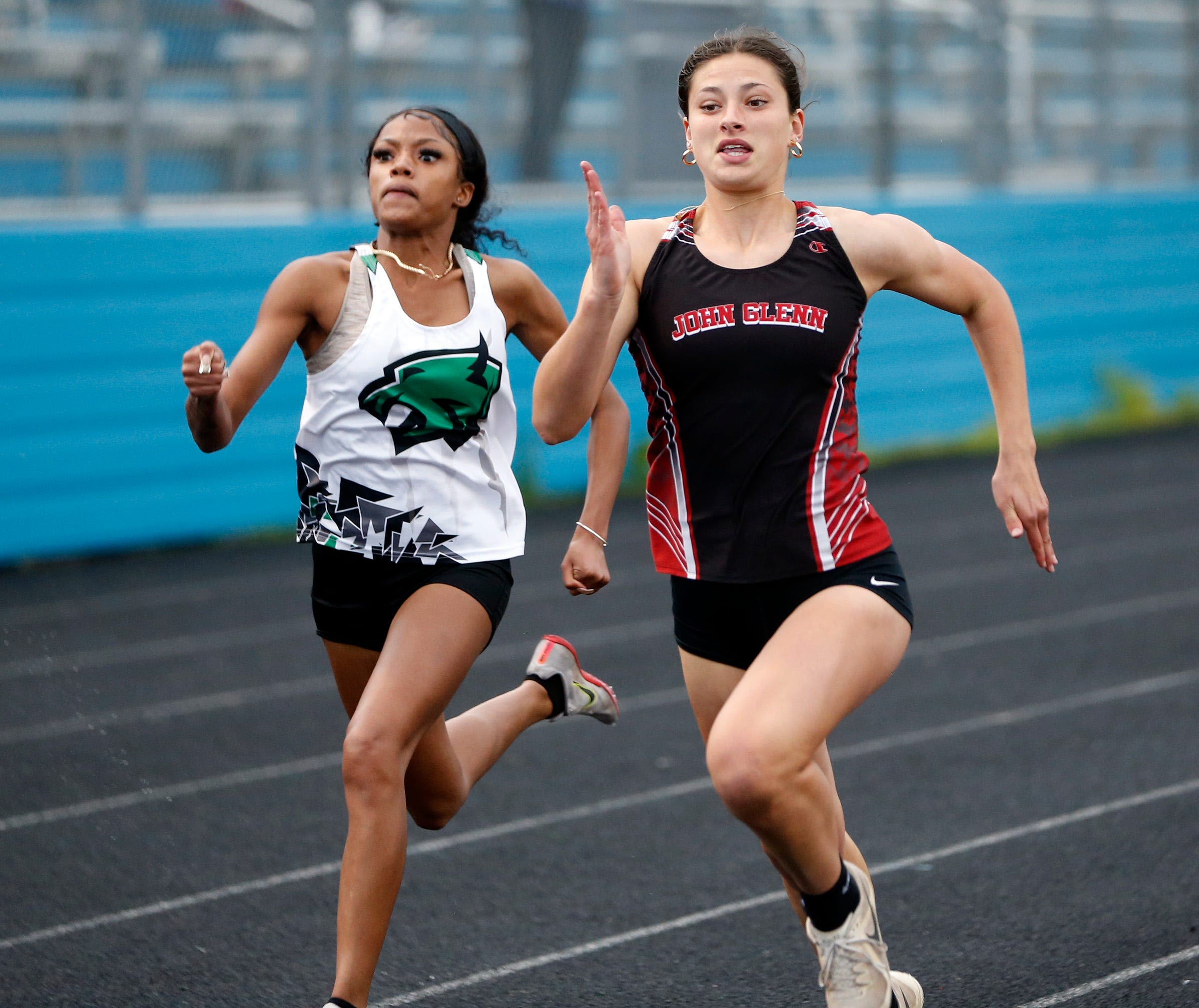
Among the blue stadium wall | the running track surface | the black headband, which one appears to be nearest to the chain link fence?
the blue stadium wall

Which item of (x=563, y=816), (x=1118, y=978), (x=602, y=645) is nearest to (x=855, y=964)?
(x=1118, y=978)

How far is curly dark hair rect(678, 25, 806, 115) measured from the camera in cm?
330

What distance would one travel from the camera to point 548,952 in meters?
3.97

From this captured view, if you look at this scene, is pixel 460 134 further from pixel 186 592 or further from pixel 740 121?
pixel 186 592

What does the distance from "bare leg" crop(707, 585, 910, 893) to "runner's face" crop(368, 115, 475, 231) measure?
4.32ft

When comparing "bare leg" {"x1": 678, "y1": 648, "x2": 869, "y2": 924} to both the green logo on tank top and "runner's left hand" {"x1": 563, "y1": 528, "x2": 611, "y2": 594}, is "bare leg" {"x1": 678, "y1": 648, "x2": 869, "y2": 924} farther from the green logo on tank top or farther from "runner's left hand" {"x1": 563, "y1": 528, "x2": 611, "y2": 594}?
the green logo on tank top

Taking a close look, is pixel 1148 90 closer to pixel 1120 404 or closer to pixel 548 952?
pixel 1120 404

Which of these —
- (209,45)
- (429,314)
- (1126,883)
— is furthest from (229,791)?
(209,45)

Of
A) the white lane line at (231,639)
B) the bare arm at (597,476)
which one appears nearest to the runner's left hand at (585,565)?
the bare arm at (597,476)

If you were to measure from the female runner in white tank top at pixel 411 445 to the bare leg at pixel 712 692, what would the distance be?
316 mm

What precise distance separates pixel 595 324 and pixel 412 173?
921 millimetres

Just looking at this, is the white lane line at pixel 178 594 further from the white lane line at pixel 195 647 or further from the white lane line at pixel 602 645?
the white lane line at pixel 602 645

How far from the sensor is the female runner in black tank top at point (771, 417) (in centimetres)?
308

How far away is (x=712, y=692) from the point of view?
3.37m
